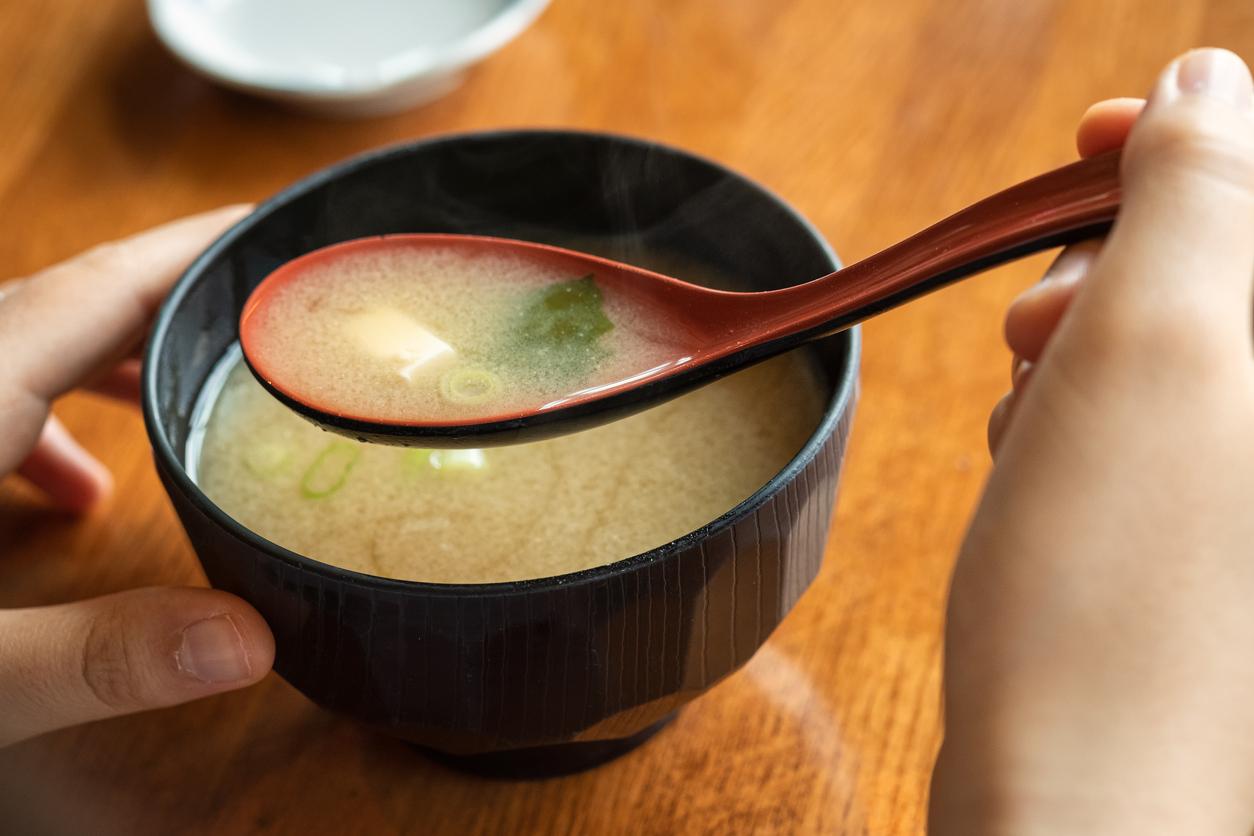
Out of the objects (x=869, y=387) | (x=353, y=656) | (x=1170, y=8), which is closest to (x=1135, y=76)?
(x=1170, y=8)

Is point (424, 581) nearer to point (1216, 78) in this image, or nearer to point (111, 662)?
point (111, 662)

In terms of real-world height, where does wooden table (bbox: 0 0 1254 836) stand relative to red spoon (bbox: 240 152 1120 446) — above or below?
below

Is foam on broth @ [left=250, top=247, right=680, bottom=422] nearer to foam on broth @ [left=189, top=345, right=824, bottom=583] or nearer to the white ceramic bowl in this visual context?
foam on broth @ [left=189, top=345, right=824, bottom=583]

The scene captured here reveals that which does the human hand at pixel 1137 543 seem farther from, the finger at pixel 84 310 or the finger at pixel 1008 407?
the finger at pixel 84 310

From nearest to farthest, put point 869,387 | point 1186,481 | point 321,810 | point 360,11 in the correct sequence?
point 1186,481
point 321,810
point 869,387
point 360,11

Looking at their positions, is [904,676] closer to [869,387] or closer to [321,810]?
[869,387]

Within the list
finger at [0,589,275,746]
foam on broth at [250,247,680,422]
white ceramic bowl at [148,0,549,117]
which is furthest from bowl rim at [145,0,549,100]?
finger at [0,589,275,746]
